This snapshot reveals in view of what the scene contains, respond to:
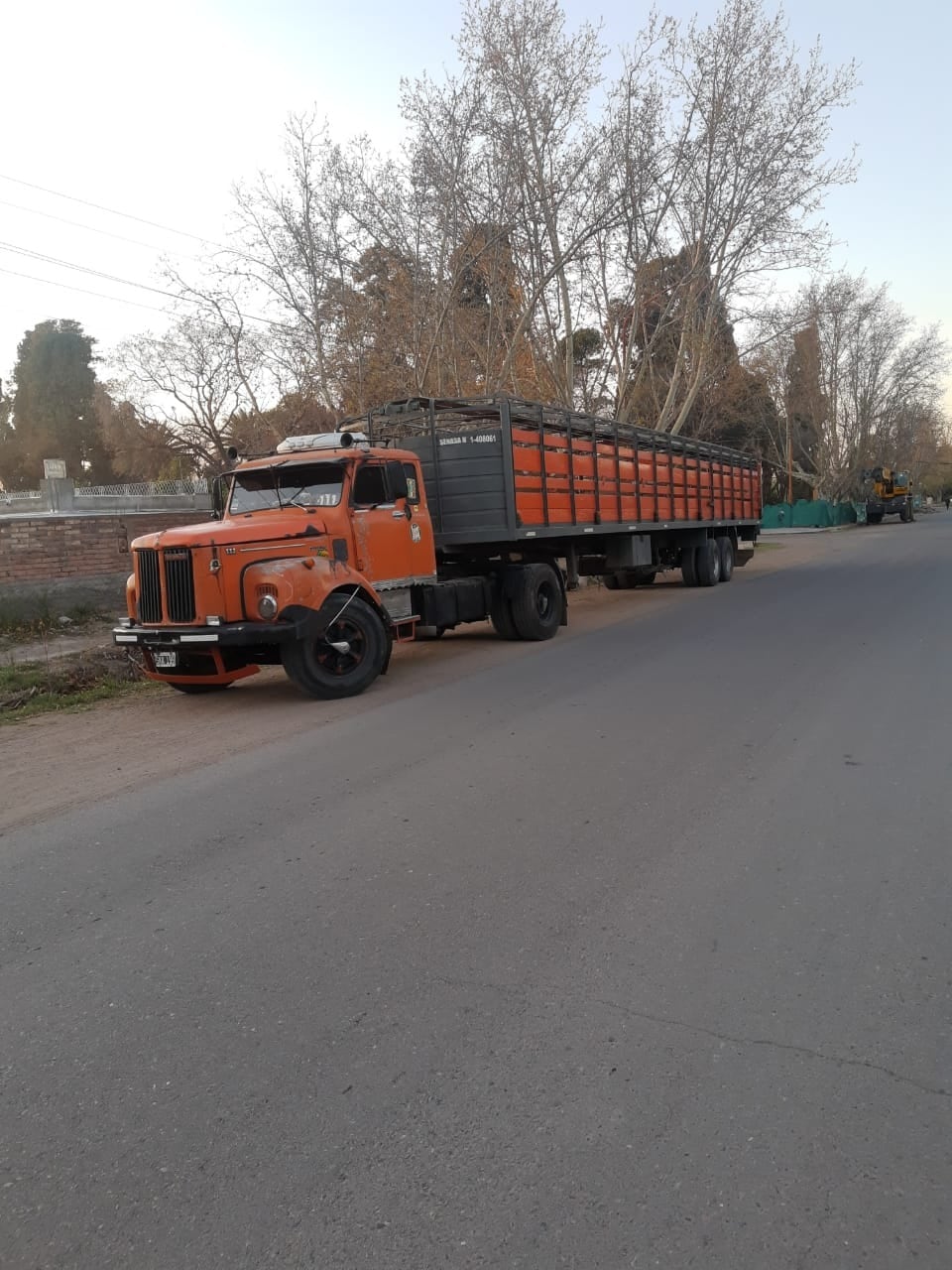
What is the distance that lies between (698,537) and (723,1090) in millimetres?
19288

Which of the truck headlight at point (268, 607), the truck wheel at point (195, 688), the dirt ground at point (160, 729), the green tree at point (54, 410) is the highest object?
the green tree at point (54, 410)

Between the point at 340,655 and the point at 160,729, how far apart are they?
1.97m

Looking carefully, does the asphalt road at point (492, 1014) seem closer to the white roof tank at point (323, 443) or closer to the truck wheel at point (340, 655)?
the truck wheel at point (340, 655)

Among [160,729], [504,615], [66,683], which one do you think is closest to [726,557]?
[504,615]

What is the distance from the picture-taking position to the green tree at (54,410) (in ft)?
220

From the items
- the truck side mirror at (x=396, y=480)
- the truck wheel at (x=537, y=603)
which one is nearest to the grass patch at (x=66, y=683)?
the truck side mirror at (x=396, y=480)

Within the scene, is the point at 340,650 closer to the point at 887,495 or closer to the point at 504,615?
the point at 504,615

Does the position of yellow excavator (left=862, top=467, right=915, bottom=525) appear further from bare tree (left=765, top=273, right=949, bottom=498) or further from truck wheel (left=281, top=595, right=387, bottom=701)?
truck wheel (left=281, top=595, right=387, bottom=701)

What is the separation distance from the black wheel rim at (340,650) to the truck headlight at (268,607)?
2.11 feet

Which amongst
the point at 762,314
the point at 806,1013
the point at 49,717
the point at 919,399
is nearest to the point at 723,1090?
the point at 806,1013

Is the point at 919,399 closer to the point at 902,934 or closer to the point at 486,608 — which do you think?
the point at 486,608

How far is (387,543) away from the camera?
1058cm

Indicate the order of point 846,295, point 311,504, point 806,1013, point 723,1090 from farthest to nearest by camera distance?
point 846,295 < point 311,504 < point 806,1013 < point 723,1090

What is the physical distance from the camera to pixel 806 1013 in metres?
3.16
